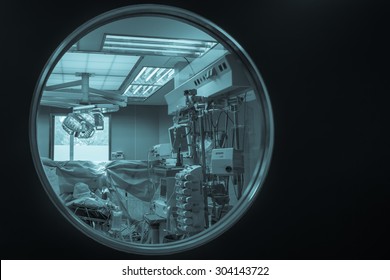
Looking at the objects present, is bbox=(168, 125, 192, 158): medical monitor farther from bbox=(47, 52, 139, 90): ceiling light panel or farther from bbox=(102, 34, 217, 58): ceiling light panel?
Answer: bbox=(47, 52, 139, 90): ceiling light panel

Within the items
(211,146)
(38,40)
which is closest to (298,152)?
(38,40)

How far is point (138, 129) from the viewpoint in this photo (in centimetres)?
809

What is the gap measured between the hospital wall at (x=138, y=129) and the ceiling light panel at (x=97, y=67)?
171 centimetres

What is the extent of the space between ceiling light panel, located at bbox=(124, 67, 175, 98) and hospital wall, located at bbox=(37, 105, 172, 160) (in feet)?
2.69

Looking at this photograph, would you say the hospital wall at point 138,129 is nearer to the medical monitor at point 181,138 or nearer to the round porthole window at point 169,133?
the round porthole window at point 169,133

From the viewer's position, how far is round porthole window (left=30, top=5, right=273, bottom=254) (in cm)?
167

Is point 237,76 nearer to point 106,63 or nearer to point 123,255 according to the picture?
point 123,255

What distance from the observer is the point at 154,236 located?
4.03m

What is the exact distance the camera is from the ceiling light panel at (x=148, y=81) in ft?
17.6

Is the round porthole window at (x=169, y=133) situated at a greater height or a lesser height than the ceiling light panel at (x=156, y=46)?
lesser

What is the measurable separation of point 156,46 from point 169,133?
2.93 feet

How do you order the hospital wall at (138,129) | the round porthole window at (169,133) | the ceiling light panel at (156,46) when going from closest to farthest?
1. the round porthole window at (169,133)
2. the ceiling light panel at (156,46)
3. the hospital wall at (138,129)

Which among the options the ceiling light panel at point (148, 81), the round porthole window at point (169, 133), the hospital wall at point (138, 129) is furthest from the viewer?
the hospital wall at point (138, 129)

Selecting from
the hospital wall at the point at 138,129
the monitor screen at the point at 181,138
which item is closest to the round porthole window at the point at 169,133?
the monitor screen at the point at 181,138
